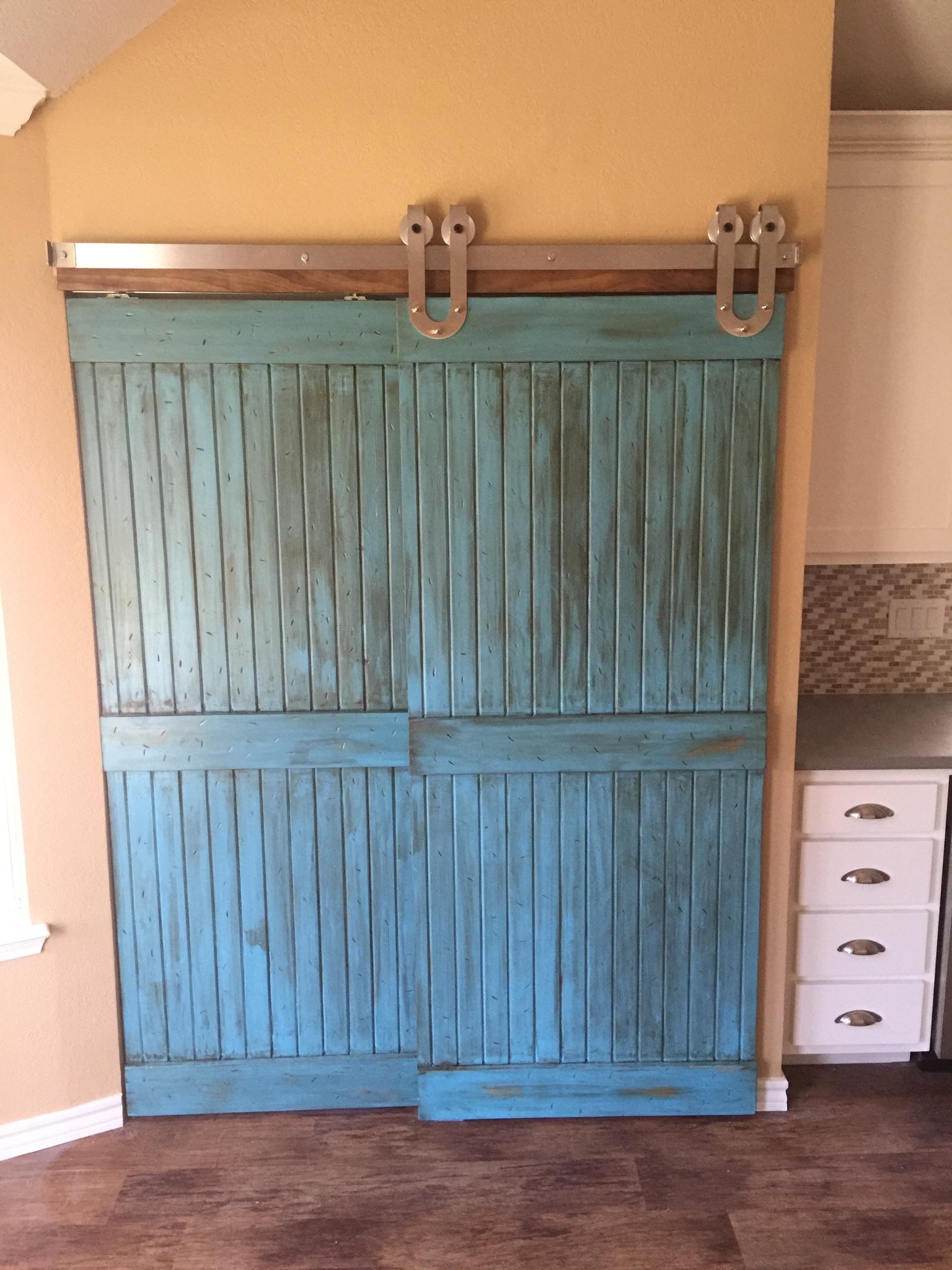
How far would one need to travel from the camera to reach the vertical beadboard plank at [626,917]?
218 centimetres

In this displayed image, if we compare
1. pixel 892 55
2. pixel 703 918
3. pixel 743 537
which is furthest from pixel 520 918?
pixel 892 55

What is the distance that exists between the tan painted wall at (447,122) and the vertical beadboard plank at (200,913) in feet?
2.74

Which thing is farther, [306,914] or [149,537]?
[306,914]

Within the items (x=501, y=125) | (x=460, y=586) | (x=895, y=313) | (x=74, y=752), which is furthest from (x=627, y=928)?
(x=501, y=125)

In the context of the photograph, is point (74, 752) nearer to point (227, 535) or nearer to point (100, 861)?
point (100, 861)

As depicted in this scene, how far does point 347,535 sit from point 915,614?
1.73m

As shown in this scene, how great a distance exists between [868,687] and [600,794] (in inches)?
43.5

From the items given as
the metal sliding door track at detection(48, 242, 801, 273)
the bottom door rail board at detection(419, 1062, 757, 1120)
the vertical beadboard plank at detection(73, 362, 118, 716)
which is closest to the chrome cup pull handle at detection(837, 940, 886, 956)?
the bottom door rail board at detection(419, 1062, 757, 1120)

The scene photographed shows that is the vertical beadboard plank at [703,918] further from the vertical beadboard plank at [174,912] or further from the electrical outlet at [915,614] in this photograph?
the vertical beadboard plank at [174,912]

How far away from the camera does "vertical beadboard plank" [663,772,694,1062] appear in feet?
7.17

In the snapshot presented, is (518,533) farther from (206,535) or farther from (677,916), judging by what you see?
(677,916)

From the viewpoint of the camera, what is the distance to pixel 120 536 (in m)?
2.07

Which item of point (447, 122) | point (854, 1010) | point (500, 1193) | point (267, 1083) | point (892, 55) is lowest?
point (500, 1193)

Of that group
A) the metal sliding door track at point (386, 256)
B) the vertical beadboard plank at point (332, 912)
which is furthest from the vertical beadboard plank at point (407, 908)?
the metal sliding door track at point (386, 256)
